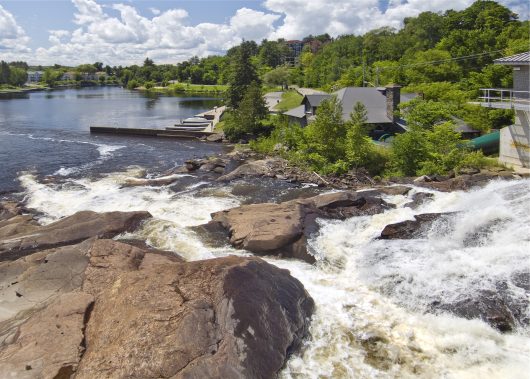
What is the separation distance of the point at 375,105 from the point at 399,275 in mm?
29754

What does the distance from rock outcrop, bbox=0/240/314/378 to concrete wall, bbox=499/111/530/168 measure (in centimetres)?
2227

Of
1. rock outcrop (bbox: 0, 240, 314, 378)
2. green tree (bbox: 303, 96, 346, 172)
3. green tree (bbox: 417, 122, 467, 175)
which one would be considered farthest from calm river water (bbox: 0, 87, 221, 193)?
rock outcrop (bbox: 0, 240, 314, 378)

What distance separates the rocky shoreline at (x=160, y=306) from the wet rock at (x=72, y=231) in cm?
6

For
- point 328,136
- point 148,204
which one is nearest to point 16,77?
point 328,136

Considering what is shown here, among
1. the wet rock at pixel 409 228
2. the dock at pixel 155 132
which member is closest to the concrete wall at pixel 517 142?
the wet rock at pixel 409 228

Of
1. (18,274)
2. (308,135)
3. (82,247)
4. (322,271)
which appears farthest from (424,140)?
(18,274)

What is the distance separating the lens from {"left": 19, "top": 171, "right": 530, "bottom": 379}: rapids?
431 inches

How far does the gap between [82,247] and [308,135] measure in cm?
2288

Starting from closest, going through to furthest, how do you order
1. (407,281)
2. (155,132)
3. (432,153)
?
(407,281)
(432,153)
(155,132)

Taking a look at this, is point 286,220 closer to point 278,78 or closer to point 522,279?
point 522,279

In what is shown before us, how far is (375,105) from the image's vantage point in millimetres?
41531

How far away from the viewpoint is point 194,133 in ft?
184

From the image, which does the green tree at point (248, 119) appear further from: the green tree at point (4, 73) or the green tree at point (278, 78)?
the green tree at point (4, 73)

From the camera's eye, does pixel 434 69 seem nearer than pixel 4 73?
Yes
